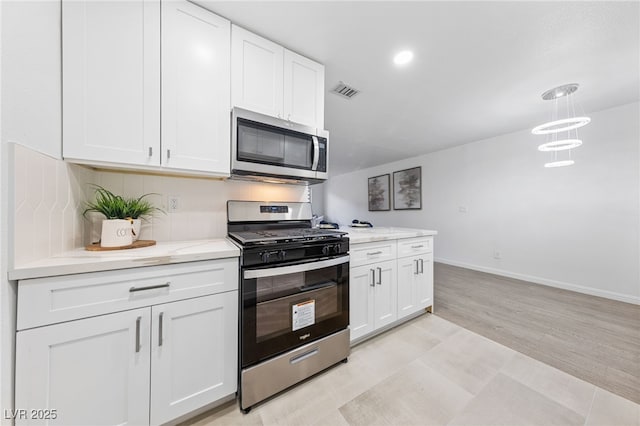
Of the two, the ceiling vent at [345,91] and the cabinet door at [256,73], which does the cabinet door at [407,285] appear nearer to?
the cabinet door at [256,73]

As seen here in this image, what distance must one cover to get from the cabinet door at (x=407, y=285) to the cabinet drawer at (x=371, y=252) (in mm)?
179

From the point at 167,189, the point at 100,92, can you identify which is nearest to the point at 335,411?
the point at 167,189

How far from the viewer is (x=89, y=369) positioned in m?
0.90

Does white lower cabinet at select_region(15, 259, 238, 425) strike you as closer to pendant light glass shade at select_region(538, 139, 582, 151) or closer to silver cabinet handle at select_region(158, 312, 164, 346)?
silver cabinet handle at select_region(158, 312, 164, 346)

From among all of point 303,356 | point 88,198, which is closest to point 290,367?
point 303,356

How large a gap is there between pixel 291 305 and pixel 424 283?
1551mm

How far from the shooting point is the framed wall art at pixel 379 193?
19.2ft

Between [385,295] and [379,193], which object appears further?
[379,193]

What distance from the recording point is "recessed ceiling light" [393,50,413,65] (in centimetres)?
183

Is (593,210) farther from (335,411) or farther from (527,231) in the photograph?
(335,411)

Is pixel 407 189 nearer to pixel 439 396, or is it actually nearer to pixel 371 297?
pixel 371 297

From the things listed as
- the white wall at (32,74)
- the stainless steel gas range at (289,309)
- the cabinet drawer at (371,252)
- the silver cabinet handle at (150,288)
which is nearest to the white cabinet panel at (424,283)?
the cabinet drawer at (371,252)

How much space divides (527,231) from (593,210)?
0.76 m

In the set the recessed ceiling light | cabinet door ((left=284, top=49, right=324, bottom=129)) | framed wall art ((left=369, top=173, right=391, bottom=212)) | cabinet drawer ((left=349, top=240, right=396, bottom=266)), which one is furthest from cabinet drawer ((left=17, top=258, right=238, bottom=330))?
framed wall art ((left=369, top=173, right=391, bottom=212))
